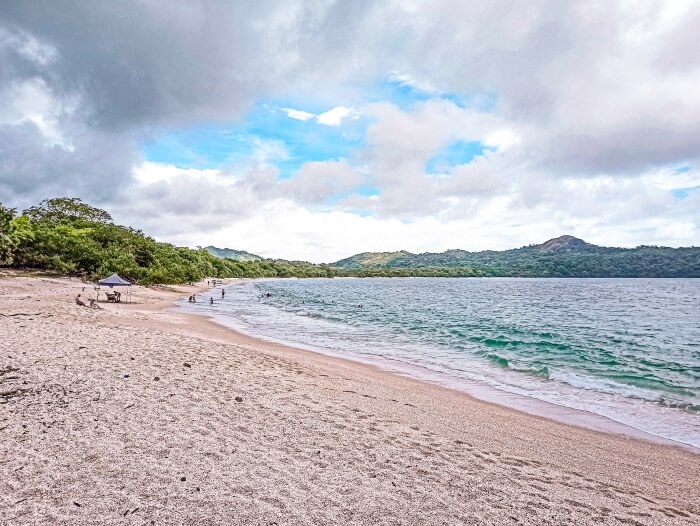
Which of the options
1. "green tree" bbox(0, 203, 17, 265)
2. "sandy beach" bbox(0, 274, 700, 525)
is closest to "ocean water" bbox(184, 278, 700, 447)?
"sandy beach" bbox(0, 274, 700, 525)

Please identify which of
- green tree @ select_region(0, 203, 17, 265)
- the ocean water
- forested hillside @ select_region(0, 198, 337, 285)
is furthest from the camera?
forested hillside @ select_region(0, 198, 337, 285)

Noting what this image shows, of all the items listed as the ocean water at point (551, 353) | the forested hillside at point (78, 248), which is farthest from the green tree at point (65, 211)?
the ocean water at point (551, 353)

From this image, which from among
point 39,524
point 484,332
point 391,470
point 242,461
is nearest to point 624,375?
point 484,332

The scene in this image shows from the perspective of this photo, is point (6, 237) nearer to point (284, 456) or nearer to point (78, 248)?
point (78, 248)

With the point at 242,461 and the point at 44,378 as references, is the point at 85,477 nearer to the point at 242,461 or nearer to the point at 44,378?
the point at 242,461

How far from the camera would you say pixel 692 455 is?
30.2ft

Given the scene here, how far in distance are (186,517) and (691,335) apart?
37.9m

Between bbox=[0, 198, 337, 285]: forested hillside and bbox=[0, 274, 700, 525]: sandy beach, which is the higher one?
bbox=[0, 198, 337, 285]: forested hillside

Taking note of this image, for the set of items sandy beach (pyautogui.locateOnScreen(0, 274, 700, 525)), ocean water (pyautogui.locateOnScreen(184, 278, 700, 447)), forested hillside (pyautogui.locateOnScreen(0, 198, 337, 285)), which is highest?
forested hillside (pyautogui.locateOnScreen(0, 198, 337, 285))

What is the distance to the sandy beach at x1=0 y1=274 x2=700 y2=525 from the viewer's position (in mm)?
5402

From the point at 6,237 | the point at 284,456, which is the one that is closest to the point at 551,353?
the point at 284,456

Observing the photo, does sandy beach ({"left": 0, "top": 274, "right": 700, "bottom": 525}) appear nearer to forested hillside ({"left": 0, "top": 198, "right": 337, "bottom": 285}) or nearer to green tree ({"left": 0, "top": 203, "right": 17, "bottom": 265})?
green tree ({"left": 0, "top": 203, "right": 17, "bottom": 265})

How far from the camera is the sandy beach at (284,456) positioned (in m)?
5.40

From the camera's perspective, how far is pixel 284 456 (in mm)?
6914
